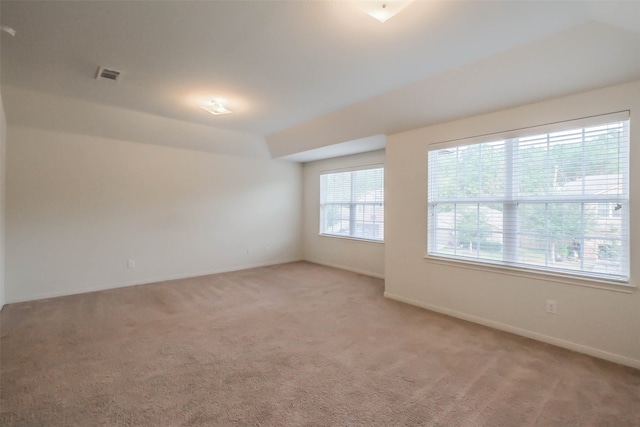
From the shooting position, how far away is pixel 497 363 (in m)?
2.34

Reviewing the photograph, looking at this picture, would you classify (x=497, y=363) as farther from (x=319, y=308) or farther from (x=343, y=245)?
(x=343, y=245)

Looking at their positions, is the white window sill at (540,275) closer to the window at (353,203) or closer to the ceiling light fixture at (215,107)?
the window at (353,203)

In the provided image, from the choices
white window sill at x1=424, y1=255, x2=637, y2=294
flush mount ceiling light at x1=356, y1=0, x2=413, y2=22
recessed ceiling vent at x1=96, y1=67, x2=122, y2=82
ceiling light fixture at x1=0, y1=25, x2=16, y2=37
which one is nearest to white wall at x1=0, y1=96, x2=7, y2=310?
recessed ceiling vent at x1=96, y1=67, x2=122, y2=82

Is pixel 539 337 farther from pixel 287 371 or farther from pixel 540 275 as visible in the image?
pixel 287 371

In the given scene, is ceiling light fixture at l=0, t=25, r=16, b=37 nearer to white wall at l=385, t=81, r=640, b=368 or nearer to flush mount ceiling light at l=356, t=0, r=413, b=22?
flush mount ceiling light at l=356, t=0, r=413, b=22

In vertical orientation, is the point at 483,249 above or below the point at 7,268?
above

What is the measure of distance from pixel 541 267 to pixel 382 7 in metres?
2.76

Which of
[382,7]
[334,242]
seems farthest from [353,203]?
[382,7]

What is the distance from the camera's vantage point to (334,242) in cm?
599

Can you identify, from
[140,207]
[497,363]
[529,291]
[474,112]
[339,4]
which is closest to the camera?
[339,4]

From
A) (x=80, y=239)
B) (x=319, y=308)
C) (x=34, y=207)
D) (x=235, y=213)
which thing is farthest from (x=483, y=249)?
(x=34, y=207)

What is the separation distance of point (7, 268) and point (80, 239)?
795mm

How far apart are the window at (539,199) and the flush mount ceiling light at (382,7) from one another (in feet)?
6.51

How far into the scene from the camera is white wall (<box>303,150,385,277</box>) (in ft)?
17.1
